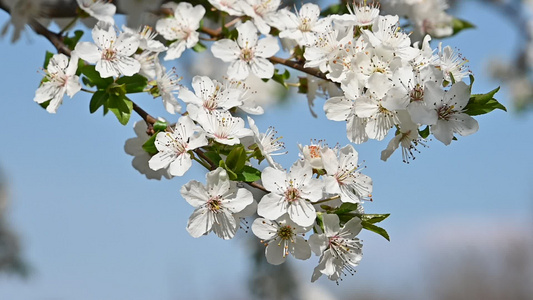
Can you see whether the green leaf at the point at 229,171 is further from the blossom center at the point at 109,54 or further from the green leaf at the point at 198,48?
the green leaf at the point at 198,48

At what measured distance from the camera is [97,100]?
170 cm

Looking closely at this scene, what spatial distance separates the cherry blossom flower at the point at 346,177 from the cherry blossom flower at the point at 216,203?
0.59ft

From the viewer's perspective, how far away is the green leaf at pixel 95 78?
170 cm

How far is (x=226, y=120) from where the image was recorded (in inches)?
60.0

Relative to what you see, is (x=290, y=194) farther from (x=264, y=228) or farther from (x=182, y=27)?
(x=182, y=27)

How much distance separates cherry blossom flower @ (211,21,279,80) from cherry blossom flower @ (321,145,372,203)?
16.4 inches

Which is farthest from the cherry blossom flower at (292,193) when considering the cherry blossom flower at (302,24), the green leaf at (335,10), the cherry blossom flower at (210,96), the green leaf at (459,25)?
the green leaf at (459,25)

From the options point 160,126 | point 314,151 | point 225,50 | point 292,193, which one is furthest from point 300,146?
point 225,50

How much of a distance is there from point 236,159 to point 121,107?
0.39 metres

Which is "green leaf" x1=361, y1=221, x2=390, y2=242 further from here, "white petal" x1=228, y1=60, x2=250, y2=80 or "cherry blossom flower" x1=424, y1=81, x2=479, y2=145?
"white petal" x1=228, y1=60, x2=250, y2=80

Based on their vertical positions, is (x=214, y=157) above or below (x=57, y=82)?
above

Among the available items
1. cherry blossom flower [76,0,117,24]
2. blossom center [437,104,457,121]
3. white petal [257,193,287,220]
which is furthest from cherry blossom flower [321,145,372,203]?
cherry blossom flower [76,0,117,24]

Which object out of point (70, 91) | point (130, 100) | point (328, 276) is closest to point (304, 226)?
point (328, 276)

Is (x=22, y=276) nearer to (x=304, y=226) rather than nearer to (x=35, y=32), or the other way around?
(x=35, y=32)
